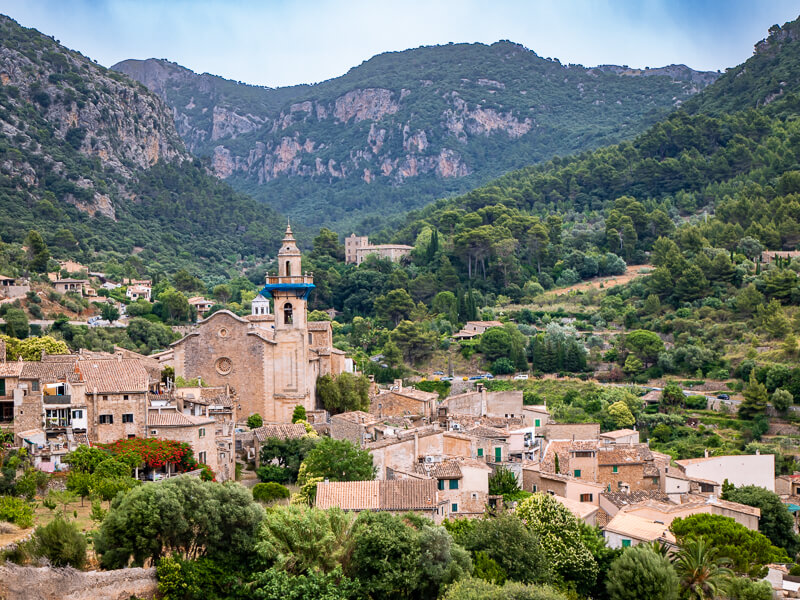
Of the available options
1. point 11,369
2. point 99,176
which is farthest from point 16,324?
point 99,176

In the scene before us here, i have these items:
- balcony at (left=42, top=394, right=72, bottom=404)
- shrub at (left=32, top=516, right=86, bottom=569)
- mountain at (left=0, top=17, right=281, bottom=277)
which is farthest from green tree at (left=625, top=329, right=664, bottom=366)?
shrub at (left=32, top=516, right=86, bottom=569)

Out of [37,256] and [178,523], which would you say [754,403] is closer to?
[178,523]

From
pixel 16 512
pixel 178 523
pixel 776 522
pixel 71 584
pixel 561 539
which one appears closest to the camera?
pixel 71 584

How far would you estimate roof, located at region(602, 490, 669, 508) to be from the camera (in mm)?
30859

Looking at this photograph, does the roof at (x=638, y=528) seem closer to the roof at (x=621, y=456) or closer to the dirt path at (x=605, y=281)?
the roof at (x=621, y=456)

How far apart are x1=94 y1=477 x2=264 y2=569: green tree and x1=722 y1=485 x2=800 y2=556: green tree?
17.3 m

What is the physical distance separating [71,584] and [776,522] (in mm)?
22215

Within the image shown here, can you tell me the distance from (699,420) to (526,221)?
121 feet

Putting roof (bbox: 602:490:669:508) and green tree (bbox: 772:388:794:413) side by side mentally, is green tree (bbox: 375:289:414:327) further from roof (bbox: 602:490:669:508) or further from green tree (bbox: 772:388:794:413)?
roof (bbox: 602:490:669:508)

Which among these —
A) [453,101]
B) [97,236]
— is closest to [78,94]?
[97,236]

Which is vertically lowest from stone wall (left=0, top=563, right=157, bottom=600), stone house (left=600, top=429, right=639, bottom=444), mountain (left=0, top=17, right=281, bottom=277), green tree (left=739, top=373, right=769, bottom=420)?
stone wall (left=0, top=563, right=157, bottom=600)

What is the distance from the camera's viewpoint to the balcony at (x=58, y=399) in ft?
91.7

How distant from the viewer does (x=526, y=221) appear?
8269cm

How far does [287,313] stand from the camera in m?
40.2
